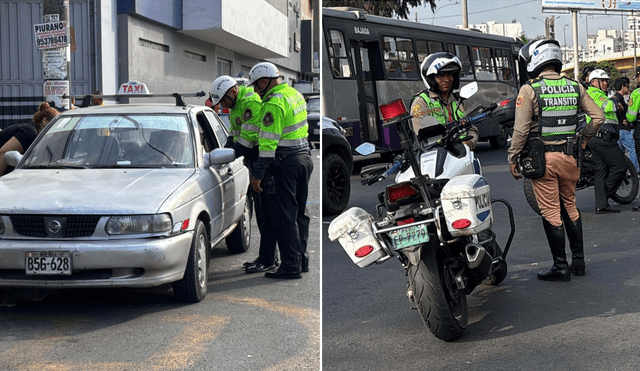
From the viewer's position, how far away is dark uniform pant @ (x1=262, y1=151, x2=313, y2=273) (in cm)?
688

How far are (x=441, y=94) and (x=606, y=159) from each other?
521 centimetres

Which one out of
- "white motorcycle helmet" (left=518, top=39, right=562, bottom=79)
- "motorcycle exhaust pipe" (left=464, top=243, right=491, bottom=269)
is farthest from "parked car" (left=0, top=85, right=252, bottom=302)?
"white motorcycle helmet" (left=518, top=39, right=562, bottom=79)

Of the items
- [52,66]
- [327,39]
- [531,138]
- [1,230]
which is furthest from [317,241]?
[327,39]

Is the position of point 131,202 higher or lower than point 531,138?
lower

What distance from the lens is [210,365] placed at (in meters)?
4.58

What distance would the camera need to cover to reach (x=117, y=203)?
556 cm

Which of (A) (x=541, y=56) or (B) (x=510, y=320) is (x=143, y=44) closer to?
(A) (x=541, y=56)

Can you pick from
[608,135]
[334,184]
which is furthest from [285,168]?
[608,135]

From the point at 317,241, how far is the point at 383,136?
6.31m

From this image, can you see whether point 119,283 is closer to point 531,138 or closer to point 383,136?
point 531,138

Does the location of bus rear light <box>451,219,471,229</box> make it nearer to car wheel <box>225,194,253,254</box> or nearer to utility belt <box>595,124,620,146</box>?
car wheel <box>225,194,253,254</box>

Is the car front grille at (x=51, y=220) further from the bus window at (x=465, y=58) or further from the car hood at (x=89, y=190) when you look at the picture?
the bus window at (x=465, y=58)

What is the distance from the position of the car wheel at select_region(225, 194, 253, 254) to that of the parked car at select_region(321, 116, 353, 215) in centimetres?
142

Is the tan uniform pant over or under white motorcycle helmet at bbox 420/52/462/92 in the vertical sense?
under
